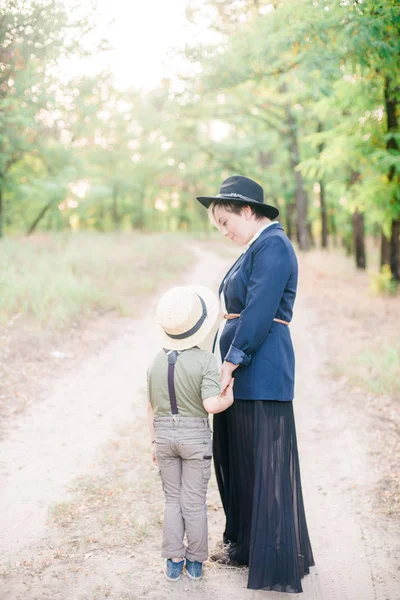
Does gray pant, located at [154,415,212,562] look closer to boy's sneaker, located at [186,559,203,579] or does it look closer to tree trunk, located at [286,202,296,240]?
boy's sneaker, located at [186,559,203,579]

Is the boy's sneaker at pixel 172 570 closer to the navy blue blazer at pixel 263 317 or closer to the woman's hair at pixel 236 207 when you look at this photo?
the navy blue blazer at pixel 263 317

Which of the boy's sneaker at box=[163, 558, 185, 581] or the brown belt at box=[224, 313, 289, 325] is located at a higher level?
the brown belt at box=[224, 313, 289, 325]

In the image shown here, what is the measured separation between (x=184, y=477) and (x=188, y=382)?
606 mm

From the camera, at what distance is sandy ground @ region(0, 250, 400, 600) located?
10.6 feet

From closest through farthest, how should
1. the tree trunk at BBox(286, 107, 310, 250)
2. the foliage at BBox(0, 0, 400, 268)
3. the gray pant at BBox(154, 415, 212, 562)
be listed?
1. the gray pant at BBox(154, 415, 212, 562)
2. the foliage at BBox(0, 0, 400, 268)
3. the tree trunk at BBox(286, 107, 310, 250)

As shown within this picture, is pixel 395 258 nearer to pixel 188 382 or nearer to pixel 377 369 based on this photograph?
pixel 377 369

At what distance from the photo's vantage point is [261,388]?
3.08 m

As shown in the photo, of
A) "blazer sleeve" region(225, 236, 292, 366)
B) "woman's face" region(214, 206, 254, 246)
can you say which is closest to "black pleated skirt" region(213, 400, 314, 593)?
"blazer sleeve" region(225, 236, 292, 366)

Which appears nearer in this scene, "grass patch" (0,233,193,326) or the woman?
the woman

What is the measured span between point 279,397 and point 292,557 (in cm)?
90

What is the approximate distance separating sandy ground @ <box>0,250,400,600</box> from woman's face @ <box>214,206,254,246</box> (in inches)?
83.3

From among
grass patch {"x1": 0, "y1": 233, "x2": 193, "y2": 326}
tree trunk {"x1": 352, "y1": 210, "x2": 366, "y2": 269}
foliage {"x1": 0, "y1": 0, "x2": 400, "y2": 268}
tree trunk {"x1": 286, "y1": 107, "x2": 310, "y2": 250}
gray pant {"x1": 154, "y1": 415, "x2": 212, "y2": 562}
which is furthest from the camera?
tree trunk {"x1": 286, "y1": 107, "x2": 310, "y2": 250}

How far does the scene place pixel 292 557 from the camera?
3.02 metres

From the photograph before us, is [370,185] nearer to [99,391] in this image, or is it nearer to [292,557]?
[99,391]
